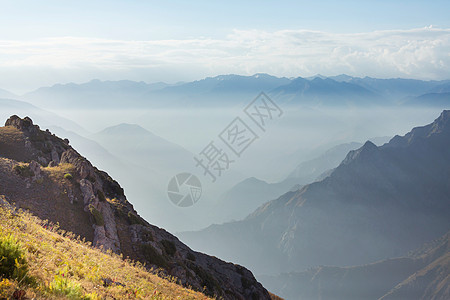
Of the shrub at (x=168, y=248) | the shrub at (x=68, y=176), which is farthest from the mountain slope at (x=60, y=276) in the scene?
the shrub at (x=168, y=248)

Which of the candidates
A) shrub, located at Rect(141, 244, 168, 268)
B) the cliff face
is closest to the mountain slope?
the cliff face

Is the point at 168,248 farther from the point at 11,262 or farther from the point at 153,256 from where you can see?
the point at 11,262

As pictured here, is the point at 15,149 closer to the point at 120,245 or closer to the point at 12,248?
the point at 120,245

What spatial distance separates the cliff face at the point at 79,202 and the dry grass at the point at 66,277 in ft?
34.9

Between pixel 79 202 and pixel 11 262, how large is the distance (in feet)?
77.6

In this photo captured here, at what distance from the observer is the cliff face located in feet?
99.5

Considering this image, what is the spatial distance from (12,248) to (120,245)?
2179 centimetres

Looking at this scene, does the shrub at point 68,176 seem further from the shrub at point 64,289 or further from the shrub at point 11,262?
the shrub at point 64,289

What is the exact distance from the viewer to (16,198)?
29531mm

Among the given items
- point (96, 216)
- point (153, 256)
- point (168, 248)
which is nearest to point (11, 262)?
point (96, 216)

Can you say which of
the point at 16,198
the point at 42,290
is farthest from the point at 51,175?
the point at 42,290

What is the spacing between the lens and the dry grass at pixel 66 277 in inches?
406

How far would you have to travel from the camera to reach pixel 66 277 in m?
12.1

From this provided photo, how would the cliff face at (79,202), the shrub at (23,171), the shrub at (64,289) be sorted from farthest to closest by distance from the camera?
the shrub at (23,171) < the cliff face at (79,202) < the shrub at (64,289)
